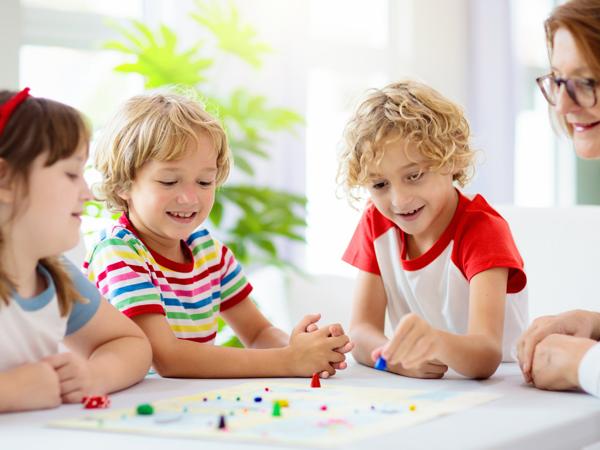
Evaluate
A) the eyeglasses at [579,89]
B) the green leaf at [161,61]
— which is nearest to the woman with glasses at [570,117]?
the eyeglasses at [579,89]

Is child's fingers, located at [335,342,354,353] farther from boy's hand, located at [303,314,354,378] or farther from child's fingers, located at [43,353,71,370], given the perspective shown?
child's fingers, located at [43,353,71,370]

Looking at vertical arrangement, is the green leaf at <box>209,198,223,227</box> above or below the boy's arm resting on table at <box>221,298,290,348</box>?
above

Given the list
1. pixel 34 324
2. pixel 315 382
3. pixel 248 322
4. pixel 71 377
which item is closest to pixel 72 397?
pixel 71 377

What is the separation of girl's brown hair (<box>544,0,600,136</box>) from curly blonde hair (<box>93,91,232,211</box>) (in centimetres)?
61

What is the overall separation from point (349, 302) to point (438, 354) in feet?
3.51

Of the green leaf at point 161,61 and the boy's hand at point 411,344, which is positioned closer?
the boy's hand at point 411,344

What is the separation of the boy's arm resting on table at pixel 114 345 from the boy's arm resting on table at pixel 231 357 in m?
0.07

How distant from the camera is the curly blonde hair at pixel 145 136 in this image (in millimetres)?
1570

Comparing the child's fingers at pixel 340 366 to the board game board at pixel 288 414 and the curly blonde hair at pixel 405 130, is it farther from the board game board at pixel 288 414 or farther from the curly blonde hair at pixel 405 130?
the curly blonde hair at pixel 405 130

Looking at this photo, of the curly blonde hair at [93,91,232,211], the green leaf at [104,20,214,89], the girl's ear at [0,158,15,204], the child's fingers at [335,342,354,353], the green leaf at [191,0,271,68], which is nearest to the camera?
the girl's ear at [0,158,15,204]

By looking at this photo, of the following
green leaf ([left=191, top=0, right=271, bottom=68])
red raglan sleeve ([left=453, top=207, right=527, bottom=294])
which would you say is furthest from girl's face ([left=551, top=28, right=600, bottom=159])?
green leaf ([left=191, top=0, right=271, bottom=68])

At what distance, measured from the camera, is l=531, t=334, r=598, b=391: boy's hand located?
1.25 m

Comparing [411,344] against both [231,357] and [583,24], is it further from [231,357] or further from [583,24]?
[583,24]

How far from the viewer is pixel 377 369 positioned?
1.50 m
